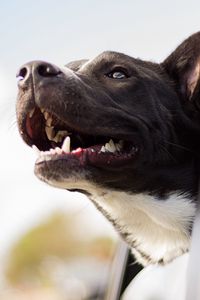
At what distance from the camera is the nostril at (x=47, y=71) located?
236 cm

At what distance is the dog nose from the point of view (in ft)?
7.72

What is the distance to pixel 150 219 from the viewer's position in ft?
9.41

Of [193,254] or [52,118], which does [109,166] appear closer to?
[52,118]

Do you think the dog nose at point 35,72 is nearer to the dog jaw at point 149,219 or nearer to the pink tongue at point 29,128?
the pink tongue at point 29,128

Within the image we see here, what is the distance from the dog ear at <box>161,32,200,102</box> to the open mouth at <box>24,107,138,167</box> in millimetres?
512

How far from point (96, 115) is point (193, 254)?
0.71m

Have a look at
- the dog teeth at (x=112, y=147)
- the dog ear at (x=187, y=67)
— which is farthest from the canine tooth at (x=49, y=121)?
the dog ear at (x=187, y=67)

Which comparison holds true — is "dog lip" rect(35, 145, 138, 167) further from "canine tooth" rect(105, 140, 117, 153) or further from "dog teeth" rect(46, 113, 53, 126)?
"dog teeth" rect(46, 113, 53, 126)

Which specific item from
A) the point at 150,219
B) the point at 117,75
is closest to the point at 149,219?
the point at 150,219

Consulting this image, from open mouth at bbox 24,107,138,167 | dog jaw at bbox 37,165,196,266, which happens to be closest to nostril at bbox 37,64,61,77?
open mouth at bbox 24,107,138,167

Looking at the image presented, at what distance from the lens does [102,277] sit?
3.07m

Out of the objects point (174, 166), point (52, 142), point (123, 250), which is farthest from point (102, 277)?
point (52, 142)

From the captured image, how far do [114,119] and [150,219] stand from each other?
0.56 metres

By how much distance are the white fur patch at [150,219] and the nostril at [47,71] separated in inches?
21.7
